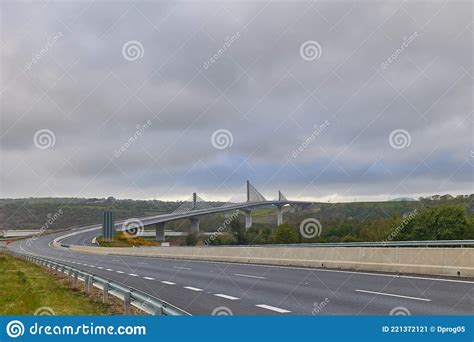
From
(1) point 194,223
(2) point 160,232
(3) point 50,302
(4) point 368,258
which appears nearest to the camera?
(3) point 50,302

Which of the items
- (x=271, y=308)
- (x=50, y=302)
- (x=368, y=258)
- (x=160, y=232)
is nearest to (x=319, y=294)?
(x=271, y=308)

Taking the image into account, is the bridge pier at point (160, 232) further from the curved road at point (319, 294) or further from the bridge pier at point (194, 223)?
the curved road at point (319, 294)

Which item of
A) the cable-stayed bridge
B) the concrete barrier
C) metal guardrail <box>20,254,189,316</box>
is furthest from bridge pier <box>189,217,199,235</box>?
metal guardrail <box>20,254,189,316</box>

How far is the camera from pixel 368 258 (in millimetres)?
23891

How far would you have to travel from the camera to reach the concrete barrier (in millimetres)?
19291

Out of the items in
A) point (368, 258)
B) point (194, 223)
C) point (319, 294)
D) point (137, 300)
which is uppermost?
point (194, 223)

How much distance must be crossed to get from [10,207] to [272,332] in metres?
178

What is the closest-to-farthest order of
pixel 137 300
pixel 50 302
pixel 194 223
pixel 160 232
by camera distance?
pixel 137 300, pixel 50 302, pixel 194 223, pixel 160 232

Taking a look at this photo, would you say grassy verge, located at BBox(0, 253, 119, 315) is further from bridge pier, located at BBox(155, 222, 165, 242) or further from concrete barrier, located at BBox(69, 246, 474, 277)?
bridge pier, located at BBox(155, 222, 165, 242)

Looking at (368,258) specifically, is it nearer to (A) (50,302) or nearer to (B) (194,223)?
(A) (50,302)

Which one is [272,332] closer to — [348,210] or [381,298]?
[381,298]

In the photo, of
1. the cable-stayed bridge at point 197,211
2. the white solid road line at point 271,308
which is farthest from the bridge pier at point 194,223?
the white solid road line at point 271,308

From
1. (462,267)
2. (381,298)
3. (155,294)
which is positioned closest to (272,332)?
(381,298)

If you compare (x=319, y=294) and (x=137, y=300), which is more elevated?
(x=137, y=300)
